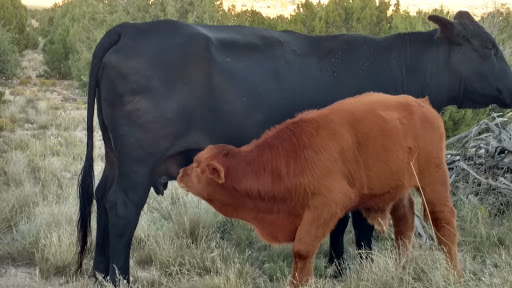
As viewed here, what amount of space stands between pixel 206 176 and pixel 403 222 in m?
1.67

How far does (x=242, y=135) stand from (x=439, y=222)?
152cm

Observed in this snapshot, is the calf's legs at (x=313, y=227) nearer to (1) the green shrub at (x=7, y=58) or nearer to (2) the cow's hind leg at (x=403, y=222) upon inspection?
(2) the cow's hind leg at (x=403, y=222)

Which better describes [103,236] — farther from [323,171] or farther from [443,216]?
[443,216]

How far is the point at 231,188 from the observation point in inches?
137

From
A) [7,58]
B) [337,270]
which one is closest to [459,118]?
[337,270]

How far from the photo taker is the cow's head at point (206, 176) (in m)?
3.38

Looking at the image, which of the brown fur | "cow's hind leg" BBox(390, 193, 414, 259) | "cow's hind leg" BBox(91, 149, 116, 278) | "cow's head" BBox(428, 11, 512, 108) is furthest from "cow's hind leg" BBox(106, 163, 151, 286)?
"cow's head" BBox(428, 11, 512, 108)

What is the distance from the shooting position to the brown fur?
346 cm

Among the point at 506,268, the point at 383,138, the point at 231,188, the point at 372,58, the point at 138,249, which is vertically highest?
the point at 372,58

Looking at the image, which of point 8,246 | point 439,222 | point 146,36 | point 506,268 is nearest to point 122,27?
point 146,36

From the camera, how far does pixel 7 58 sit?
23125 mm

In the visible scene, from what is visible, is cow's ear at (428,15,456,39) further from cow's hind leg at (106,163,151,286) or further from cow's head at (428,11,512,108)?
cow's hind leg at (106,163,151,286)

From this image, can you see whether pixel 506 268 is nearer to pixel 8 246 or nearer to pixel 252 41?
pixel 252 41

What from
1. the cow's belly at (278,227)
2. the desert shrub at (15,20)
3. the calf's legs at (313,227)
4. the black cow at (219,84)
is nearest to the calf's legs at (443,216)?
the calf's legs at (313,227)
